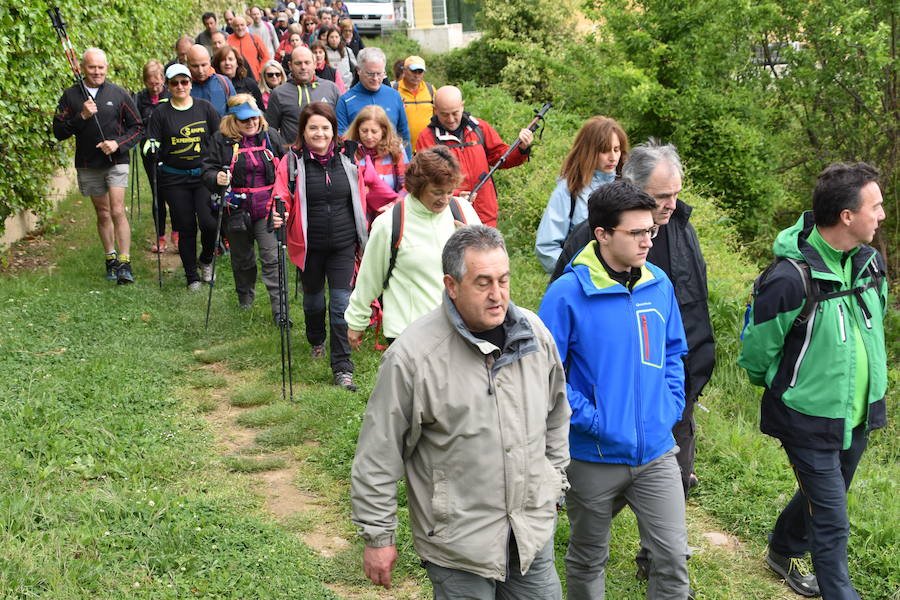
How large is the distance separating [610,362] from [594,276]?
368mm

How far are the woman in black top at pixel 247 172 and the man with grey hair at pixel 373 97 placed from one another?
3.83 ft

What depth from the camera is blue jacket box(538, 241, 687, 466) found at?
418 centimetres

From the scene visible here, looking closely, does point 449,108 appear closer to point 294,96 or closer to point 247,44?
point 294,96

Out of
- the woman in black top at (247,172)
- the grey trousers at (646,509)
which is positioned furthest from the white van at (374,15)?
the grey trousers at (646,509)

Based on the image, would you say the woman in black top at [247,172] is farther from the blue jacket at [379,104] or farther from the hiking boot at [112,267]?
the hiking boot at [112,267]

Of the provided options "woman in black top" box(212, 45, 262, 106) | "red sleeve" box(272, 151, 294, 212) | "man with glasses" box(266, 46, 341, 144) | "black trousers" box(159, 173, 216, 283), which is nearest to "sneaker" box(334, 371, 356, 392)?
"red sleeve" box(272, 151, 294, 212)

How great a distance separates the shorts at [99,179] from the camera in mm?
10320

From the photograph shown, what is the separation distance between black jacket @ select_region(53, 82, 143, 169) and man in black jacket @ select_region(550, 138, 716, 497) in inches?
264

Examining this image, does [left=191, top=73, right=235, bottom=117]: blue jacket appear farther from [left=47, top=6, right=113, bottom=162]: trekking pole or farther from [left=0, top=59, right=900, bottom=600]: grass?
[left=0, top=59, right=900, bottom=600]: grass

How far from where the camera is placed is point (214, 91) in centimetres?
1151

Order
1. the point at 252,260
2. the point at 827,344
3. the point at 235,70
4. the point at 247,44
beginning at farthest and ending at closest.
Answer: the point at 247,44, the point at 235,70, the point at 252,260, the point at 827,344

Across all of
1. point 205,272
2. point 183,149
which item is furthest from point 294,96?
point 205,272

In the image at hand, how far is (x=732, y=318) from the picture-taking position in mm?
9023

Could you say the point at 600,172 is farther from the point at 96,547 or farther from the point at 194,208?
the point at 194,208
